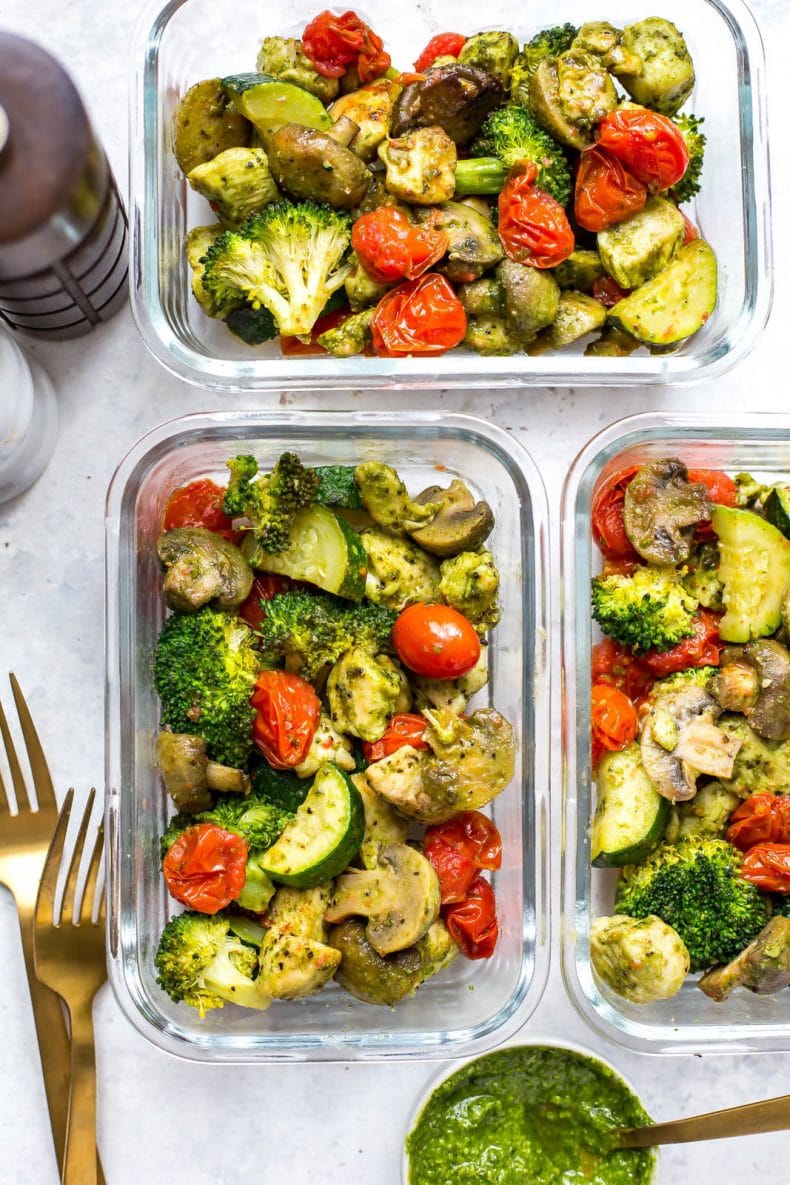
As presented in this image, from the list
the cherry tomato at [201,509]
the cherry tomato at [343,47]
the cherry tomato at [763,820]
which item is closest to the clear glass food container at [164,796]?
the cherry tomato at [201,509]

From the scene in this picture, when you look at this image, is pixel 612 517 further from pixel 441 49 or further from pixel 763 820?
pixel 441 49

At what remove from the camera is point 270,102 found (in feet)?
6.50

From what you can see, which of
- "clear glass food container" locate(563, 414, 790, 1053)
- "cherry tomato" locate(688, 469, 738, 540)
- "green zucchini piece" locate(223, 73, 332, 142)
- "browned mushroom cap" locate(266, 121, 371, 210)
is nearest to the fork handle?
"clear glass food container" locate(563, 414, 790, 1053)

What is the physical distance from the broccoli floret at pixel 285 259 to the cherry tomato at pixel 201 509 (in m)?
0.32

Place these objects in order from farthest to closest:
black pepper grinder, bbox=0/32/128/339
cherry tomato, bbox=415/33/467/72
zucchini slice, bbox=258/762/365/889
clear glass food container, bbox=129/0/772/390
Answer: cherry tomato, bbox=415/33/467/72
clear glass food container, bbox=129/0/772/390
zucchini slice, bbox=258/762/365/889
black pepper grinder, bbox=0/32/128/339

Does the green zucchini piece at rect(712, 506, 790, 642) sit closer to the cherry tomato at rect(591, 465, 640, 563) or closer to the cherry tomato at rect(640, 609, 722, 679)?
the cherry tomato at rect(640, 609, 722, 679)

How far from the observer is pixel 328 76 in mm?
2104

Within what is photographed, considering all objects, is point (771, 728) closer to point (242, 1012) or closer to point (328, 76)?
point (242, 1012)

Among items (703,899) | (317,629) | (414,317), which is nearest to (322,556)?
(317,629)

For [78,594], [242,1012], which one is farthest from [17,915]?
[78,594]

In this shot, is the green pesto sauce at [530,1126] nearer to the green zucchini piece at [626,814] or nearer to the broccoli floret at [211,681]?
the green zucchini piece at [626,814]

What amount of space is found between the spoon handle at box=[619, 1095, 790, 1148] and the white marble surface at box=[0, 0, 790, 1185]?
0.16 m

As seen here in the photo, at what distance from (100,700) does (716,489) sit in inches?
49.9

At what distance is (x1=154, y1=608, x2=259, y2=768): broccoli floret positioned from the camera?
6.32 feet
